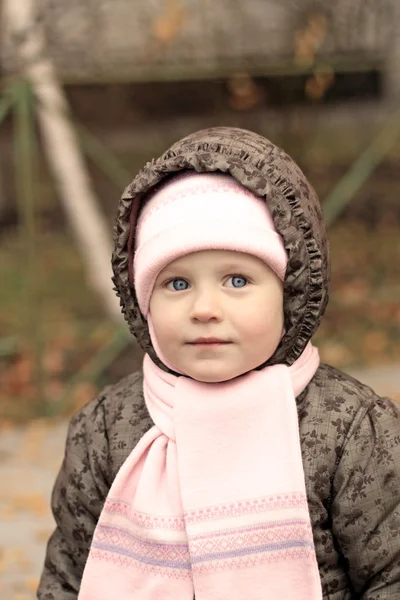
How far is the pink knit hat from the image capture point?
225 cm

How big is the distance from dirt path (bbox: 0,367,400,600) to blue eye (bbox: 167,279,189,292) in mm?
1721

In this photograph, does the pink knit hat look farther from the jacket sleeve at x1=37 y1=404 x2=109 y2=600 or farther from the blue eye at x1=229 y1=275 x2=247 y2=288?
the jacket sleeve at x1=37 y1=404 x2=109 y2=600

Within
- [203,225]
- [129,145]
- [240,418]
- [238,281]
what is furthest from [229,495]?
[129,145]

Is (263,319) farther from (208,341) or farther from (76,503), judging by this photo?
(76,503)

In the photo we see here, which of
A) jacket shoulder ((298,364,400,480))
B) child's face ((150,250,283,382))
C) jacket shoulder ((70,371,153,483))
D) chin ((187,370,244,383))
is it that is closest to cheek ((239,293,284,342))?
child's face ((150,250,283,382))

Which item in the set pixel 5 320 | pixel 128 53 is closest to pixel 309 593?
pixel 5 320

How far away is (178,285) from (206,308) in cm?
13

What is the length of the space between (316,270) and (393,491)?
54 cm

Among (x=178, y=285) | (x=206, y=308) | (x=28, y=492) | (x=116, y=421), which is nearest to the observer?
(x=206, y=308)

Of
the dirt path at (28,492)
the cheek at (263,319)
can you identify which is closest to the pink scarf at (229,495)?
the cheek at (263,319)

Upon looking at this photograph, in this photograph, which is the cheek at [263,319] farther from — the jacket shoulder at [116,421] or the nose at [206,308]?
the jacket shoulder at [116,421]

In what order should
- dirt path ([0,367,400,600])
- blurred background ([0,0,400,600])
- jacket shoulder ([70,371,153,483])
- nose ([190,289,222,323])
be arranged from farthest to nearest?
blurred background ([0,0,400,600])
dirt path ([0,367,400,600])
jacket shoulder ([70,371,153,483])
nose ([190,289,222,323])

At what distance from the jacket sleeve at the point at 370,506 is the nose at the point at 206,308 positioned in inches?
17.3

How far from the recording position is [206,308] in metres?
2.24
